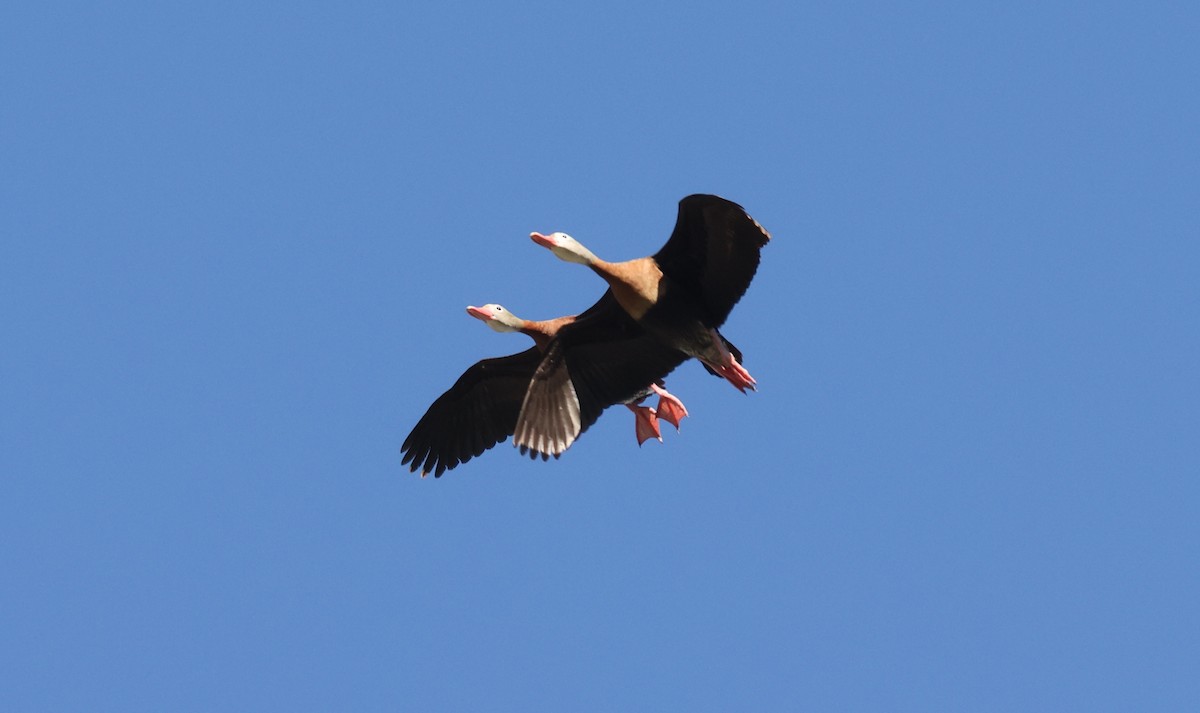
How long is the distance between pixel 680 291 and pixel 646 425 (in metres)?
2.35

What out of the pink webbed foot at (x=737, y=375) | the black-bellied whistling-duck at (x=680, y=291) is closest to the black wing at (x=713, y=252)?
the black-bellied whistling-duck at (x=680, y=291)

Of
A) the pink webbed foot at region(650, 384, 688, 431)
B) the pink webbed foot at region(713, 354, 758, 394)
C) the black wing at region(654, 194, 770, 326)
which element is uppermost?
the black wing at region(654, 194, 770, 326)

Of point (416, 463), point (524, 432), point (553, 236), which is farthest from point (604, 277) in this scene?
point (416, 463)

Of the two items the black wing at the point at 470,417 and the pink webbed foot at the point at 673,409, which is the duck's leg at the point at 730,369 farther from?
the black wing at the point at 470,417

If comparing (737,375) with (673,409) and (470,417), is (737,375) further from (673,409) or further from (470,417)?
(470,417)

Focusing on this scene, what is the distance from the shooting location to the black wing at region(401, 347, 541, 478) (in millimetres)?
15328

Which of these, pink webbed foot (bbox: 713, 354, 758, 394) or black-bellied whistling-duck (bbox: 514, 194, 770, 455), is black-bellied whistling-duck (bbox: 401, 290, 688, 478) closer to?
black-bellied whistling-duck (bbox: 514, 194, 770, 455)

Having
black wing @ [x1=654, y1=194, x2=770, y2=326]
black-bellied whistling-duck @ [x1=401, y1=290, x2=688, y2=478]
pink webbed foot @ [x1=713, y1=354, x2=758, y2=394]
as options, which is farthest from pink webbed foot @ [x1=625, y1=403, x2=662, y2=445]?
black wing @ [x1=654, y1=194, x2=770, y2=326]

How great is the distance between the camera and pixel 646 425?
15.6 metres

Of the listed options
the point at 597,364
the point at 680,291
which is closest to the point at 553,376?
the point at 597,364

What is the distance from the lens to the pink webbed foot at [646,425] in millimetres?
15609

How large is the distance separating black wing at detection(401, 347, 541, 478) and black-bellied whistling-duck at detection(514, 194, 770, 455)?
1.17 m

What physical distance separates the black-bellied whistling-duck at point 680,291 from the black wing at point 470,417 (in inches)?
46.0

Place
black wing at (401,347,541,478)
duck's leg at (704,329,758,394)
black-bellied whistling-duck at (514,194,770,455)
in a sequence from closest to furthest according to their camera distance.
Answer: black-bellied whistling-duck at (514,194,770,455)
duck's leg at (704,329,758,394)
black wing at (401,347,541,478)
